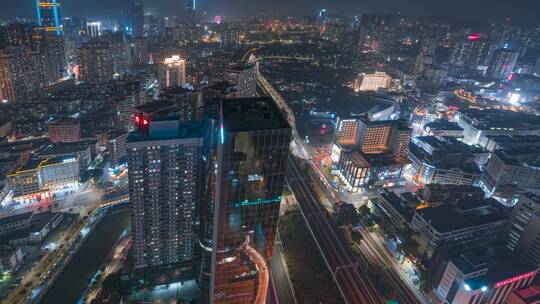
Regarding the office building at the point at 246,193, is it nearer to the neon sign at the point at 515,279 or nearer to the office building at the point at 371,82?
the neon sign at the point at 515,279

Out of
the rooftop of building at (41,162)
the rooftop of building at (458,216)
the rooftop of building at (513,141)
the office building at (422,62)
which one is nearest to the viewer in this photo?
the rooftop of building at (458,216)

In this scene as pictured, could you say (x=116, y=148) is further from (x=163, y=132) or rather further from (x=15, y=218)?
(x=163, y=132)

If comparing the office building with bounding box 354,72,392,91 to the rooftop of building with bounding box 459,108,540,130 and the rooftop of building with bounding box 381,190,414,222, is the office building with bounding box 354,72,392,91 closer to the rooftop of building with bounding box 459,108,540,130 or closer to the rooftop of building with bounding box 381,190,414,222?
the rooftop of building with bounding box 459,108,540,130

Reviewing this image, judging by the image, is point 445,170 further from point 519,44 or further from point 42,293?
point 519,44

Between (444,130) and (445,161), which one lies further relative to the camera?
(444,130)

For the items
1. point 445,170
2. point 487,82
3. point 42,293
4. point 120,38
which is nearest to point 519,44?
point 487,82

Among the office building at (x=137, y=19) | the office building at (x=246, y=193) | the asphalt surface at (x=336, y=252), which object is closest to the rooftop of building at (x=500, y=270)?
the asphalt surface at (x=336, y=252)

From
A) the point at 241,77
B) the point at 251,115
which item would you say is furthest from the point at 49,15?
the point at 251,115
